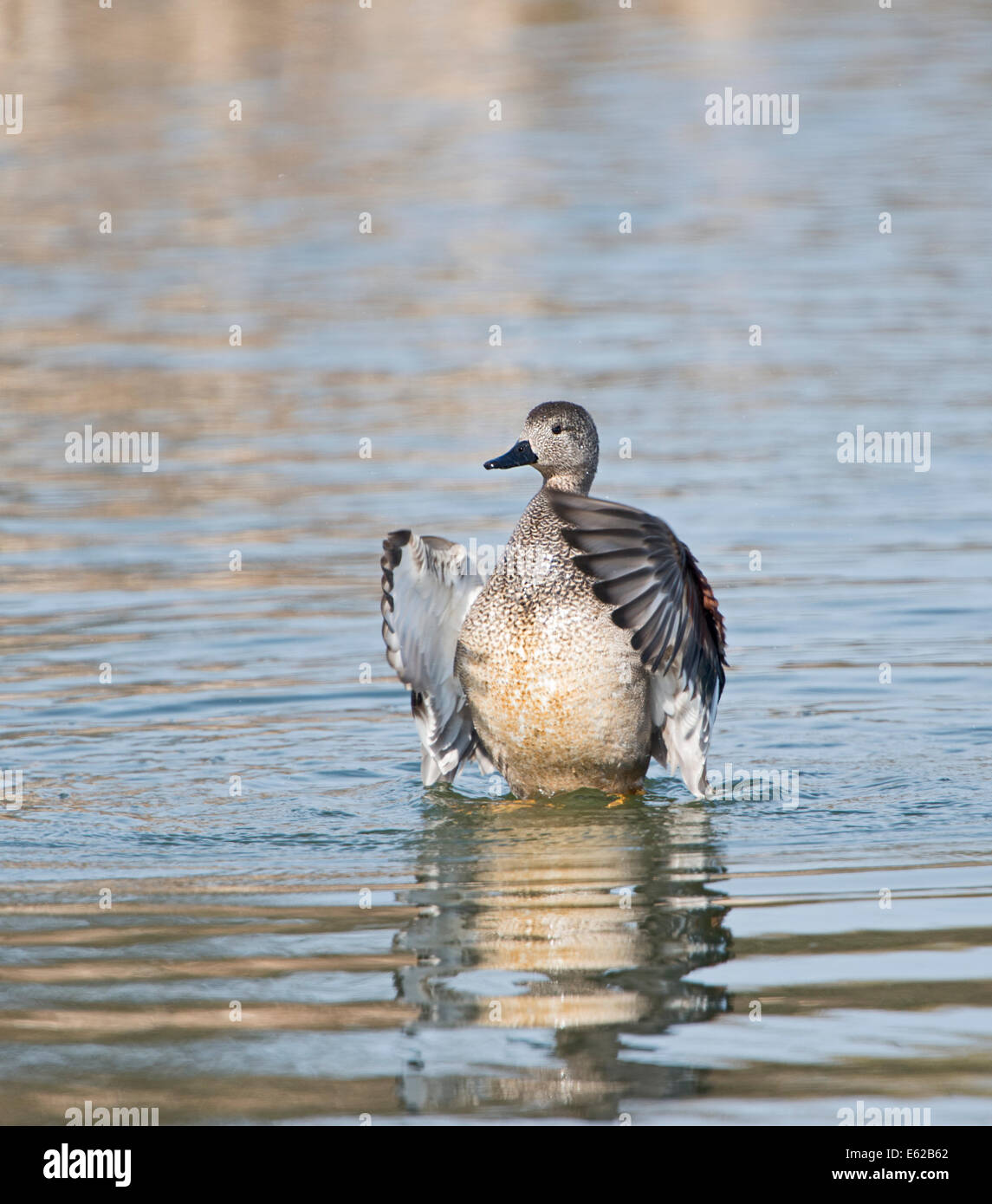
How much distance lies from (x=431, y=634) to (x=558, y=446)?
0.88m

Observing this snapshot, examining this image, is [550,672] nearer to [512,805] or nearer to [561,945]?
[512,805]

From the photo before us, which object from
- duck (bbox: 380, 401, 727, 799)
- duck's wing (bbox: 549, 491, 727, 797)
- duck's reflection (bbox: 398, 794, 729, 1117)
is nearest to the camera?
duck's reflection (bbox: 398, 794, 729, 1117)

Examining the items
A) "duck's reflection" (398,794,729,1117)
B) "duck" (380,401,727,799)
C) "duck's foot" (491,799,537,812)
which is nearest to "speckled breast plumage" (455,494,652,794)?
"duck" (380,401,727,799)

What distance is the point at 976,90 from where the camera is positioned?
103 ft

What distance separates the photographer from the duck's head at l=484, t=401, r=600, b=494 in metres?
7.86

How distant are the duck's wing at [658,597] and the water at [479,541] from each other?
0.46 metres

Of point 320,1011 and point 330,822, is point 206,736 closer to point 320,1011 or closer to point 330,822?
point 330,822

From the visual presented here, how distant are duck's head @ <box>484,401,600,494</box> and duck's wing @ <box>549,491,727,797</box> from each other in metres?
0.80

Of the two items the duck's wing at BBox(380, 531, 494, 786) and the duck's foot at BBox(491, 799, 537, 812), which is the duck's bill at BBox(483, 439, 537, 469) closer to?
the duck's wing at BBox(380, 531, 494, 786)

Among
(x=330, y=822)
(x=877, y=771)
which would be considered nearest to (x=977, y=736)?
(x=877, y=771)

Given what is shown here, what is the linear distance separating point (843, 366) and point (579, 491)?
8488mm

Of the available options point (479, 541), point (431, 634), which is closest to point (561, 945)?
point (431, 634)

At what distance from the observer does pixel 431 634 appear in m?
7.95
